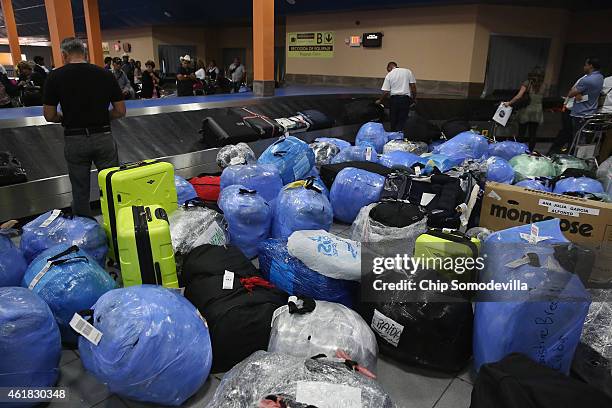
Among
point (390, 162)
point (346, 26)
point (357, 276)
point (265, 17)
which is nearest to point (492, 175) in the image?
point (390, 162)

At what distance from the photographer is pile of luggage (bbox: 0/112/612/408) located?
1.51 m

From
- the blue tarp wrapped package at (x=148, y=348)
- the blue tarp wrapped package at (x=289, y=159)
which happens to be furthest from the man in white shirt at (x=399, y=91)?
the blue tarp wrapped package at (x=148, y=348)

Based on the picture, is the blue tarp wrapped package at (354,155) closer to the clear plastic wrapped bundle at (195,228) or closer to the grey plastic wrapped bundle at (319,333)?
the clear plastic wrapped bundle at (195,228)

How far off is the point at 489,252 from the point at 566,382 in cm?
86

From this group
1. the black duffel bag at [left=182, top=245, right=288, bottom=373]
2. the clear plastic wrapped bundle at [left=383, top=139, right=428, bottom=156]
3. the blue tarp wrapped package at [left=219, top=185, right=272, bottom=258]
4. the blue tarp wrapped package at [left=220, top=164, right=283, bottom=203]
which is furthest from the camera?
the clear plastic wrapped bundle at [left=383, top=139, right=428, bottom=156]

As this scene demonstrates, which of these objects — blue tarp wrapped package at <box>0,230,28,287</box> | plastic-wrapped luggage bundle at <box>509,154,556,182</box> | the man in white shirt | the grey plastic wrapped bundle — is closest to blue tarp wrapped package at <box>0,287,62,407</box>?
blue tarp wrapped package at <box>0,230,28,287</box>

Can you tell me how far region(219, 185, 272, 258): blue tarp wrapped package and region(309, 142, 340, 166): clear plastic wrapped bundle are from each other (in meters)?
2.05

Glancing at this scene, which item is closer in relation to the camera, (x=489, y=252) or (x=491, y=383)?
(x=491, y=383)

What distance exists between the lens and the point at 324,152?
5.06 m

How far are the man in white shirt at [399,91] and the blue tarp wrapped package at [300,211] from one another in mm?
4450

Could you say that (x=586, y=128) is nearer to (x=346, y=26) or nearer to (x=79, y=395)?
(x=79, y=395)

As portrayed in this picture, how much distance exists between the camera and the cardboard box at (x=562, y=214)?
9.08ft

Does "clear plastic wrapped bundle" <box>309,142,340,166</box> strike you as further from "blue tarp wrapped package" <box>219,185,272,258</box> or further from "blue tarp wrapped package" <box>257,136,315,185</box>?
"blue tarp wrapped package" <box>219,185,272,258</box>

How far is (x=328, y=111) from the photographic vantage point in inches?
319
